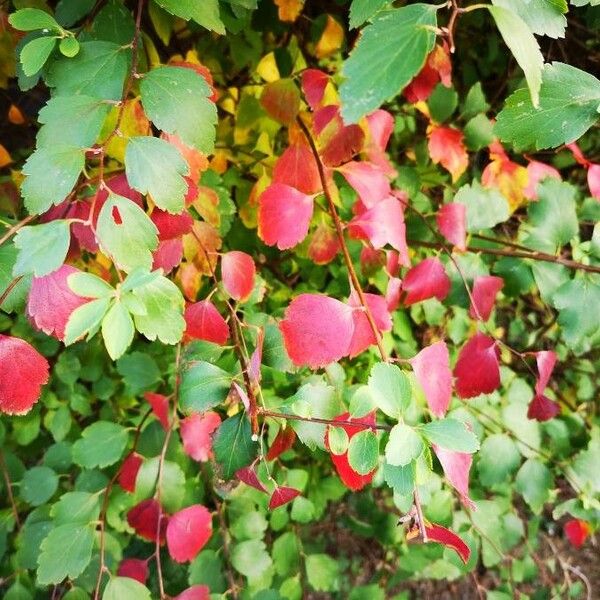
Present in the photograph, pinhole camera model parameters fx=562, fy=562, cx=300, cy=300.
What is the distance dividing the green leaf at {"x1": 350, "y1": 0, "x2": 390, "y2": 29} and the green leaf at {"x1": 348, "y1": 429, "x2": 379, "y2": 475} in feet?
1.28

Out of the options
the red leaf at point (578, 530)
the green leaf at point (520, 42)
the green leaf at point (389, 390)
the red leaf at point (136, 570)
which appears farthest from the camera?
the red leaf at point (578, 530)

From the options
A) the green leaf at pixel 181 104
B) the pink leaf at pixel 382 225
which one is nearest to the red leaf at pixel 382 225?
the pink leaf at pixel 382 225

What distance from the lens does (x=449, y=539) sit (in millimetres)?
531

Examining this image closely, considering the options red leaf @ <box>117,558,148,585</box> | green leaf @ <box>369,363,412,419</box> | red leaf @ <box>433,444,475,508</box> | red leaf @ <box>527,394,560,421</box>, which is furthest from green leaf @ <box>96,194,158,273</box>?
red leaf @ <box>527,394,560,421</box>

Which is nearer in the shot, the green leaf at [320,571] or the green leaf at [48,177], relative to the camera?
the green leaf at [48,177]

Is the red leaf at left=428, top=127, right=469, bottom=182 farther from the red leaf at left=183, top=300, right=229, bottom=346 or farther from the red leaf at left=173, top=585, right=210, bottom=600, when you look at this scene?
the red leaf at left=173, top=585, right=210, bottom=600

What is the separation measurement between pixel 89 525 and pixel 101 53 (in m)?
0.65

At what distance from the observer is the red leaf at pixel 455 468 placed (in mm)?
564

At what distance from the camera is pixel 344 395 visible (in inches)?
36.9

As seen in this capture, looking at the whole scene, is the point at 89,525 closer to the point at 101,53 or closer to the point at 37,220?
the point at 37,220

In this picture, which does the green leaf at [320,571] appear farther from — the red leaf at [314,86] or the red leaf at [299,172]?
the red leaf at [314,86]

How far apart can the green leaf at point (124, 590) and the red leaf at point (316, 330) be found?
43cm

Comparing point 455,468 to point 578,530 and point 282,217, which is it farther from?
point 578,530

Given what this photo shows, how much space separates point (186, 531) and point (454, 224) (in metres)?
0.65
